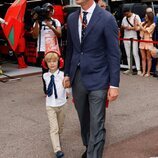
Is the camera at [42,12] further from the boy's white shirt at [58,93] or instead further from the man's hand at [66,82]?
the man's hand at [66,82]

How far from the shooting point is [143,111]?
6.68 meters

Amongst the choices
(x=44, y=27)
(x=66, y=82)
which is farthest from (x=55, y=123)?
(x=44, y=27)

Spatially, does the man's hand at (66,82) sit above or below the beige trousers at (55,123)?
above

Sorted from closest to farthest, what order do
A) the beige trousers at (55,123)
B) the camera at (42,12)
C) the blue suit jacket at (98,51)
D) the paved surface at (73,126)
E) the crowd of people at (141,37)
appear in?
1. the blue suit jacket at (98,51)
2. the beige trousers at (55,123)
3. the paved surface at (73,126)
4. the camera at (42,12)
5. the crowd of people at (141,37)

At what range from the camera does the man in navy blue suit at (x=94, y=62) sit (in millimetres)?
3740

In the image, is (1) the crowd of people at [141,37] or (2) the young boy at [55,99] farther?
(1) the crowd of people at [141,37]

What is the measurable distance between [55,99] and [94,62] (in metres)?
0.92

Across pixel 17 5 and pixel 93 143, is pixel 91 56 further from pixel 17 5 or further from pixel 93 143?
pixel 17 5

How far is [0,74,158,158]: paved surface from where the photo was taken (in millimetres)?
4852

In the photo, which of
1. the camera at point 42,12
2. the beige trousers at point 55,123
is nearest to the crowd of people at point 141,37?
the camera at point 42,12

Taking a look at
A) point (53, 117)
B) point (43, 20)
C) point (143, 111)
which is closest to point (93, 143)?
point (53, 117)

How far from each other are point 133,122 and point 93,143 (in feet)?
7.35

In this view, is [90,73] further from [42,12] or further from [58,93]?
[42,12]

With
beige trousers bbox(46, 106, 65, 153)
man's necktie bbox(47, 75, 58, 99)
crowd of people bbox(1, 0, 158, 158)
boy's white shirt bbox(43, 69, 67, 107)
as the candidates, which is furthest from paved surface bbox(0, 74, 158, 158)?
man's necktie bbox(47, 75, 58, 99)
